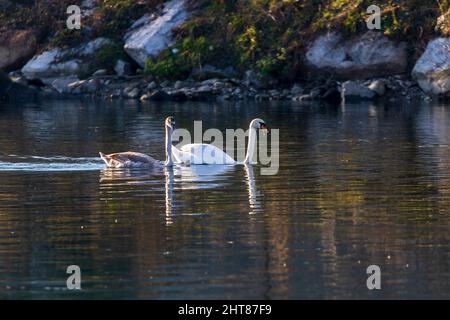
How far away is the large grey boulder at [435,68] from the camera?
40.7 metres

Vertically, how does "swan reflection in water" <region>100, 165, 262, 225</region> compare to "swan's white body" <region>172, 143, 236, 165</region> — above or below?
below

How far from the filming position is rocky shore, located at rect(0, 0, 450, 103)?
41875 mm

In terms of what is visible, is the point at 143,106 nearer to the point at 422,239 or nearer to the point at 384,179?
the point at 384,179

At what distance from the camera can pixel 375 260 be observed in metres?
13.0

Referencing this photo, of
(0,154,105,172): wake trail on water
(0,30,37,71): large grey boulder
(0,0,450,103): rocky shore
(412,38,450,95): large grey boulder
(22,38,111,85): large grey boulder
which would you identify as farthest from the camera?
(0,30,37,71): large grey boulder

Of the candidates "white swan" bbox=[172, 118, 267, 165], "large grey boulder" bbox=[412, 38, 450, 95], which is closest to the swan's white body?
"white swan" bbox=[172, 118, 267, 165]

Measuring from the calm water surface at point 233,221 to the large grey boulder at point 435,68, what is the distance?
43.1ft

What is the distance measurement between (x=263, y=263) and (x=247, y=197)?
196 inches

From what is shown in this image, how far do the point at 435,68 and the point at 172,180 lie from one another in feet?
72.3

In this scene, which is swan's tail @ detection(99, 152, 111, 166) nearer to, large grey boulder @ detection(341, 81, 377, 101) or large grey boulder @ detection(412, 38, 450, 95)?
large grey boulder @ detection(341, 81, 377, 101)

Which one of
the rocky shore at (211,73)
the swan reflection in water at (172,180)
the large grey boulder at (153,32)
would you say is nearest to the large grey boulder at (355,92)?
the rocky shore at (211,73)

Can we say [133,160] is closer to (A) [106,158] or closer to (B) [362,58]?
(A) [106,158]

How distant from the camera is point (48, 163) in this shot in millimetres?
22484

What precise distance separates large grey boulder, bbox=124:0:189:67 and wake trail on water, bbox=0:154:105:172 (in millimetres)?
23837
